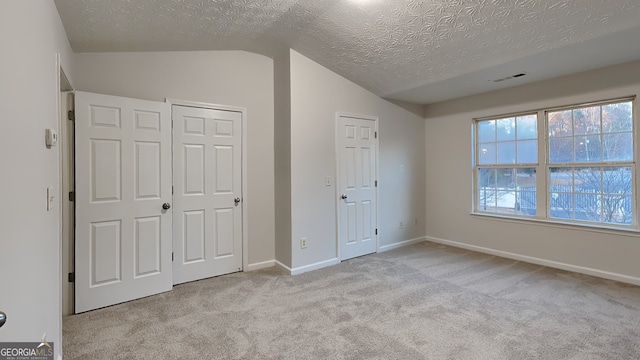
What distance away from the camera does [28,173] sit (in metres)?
1.37

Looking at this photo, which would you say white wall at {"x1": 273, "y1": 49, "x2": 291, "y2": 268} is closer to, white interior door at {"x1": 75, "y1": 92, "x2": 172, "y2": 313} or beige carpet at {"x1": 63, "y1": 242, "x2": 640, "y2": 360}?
beige carpet at {"x1": 63, "y1": 242, "x2": 640, "y2": 360}

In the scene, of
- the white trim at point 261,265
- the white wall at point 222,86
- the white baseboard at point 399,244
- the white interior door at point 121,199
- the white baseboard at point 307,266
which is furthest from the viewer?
the white baseboard at point 399,244

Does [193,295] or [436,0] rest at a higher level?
[436,0]

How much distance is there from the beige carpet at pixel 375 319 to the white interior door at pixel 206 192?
0.79 ft

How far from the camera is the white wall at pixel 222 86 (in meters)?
2.83

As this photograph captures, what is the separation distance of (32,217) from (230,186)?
6.85 feet

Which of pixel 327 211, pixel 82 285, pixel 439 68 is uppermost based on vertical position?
pixel 439 68

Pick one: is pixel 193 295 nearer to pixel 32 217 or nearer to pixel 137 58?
pixel 32 217

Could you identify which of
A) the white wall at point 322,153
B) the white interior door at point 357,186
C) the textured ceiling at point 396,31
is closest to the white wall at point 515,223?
the textured ceiling at point 396,31

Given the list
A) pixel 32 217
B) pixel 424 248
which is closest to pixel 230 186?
pixel 32 217

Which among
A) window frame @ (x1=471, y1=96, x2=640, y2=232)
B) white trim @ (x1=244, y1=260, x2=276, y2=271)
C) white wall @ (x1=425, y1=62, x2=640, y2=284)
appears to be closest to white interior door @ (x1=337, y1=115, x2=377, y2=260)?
white trim @ (x1=244, y1=260, x2=276, y2=271)

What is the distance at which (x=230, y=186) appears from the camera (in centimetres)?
348

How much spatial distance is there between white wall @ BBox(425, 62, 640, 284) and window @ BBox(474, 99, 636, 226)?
16cm

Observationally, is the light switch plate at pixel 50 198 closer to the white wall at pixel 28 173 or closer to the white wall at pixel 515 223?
the white wall at pixel 28 173
